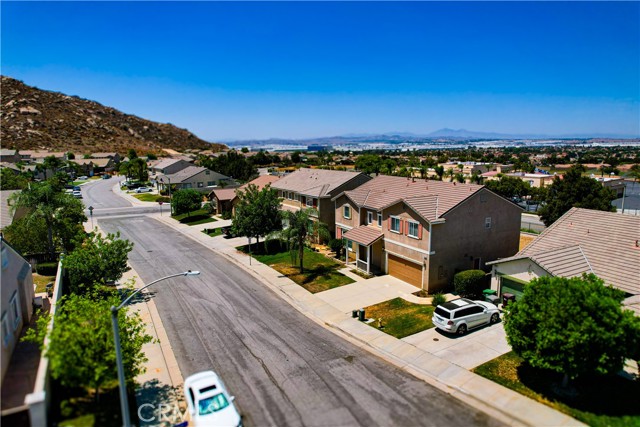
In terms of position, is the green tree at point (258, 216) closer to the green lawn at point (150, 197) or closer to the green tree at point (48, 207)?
the green tree at point (48, 207)

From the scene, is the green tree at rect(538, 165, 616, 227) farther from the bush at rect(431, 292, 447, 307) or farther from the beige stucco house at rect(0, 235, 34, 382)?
the beige stucco house at rect(0, 235, 34, 382)

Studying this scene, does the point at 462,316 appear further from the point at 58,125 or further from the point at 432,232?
the point at 58,125

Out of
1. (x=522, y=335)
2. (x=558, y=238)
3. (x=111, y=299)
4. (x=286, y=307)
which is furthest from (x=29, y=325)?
(x=558, y=238)

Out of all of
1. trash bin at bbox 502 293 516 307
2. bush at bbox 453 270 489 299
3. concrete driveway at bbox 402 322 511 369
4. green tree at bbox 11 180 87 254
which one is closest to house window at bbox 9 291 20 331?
green tree at bbox 11 180 87 254

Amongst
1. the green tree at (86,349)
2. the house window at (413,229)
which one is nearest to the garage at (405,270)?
the house window at (413,229)

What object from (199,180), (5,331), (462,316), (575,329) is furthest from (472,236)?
(199,180)

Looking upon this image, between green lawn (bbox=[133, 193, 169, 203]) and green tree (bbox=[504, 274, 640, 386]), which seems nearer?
green tree (bbox=[504, 274, 640, 386])

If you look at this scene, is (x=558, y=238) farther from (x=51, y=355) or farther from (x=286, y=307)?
(x=51, y=355)
